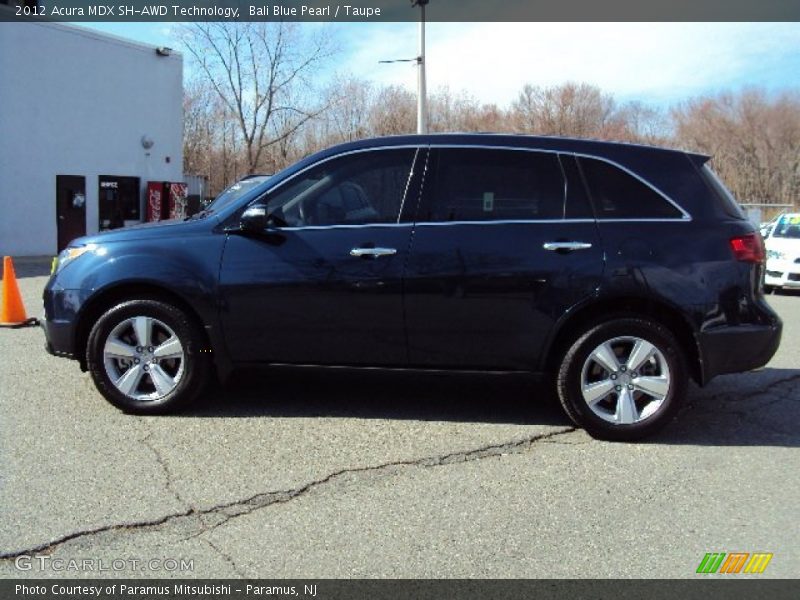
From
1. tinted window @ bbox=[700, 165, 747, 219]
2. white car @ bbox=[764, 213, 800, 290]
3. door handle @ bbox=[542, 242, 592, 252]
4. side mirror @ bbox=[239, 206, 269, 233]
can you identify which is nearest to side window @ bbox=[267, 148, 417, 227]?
side mirror @ bbox=[239, 206, 269, 233]

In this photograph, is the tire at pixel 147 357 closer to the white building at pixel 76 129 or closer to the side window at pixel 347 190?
the side window at pixel 347 190

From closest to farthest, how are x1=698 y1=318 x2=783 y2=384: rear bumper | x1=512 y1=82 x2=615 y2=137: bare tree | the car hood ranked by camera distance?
x1=698 y1=318 x2=783 y2=384: rear bumper, the car hood, x1=512 y1=82 x2=615 y2=137: bare tree

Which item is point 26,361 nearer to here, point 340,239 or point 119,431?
point 119,431

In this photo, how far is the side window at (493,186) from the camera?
445 centimetres

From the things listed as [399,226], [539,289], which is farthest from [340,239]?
[539,289]

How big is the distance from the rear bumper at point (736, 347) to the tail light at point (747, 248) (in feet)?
1.42

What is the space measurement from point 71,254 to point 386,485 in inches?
113

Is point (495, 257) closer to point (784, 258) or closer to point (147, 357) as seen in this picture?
point (147, 357)

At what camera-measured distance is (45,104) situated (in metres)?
18.0

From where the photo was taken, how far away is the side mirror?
444 cm

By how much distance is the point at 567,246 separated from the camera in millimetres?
4320

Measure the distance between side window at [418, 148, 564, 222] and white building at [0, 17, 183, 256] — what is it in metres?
16.8

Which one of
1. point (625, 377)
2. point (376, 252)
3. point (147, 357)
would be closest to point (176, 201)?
point (147, 357)

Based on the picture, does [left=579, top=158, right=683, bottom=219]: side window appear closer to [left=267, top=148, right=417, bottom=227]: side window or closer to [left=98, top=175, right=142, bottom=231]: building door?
[left=267, top=148, right=417, bottom=227]: side window
